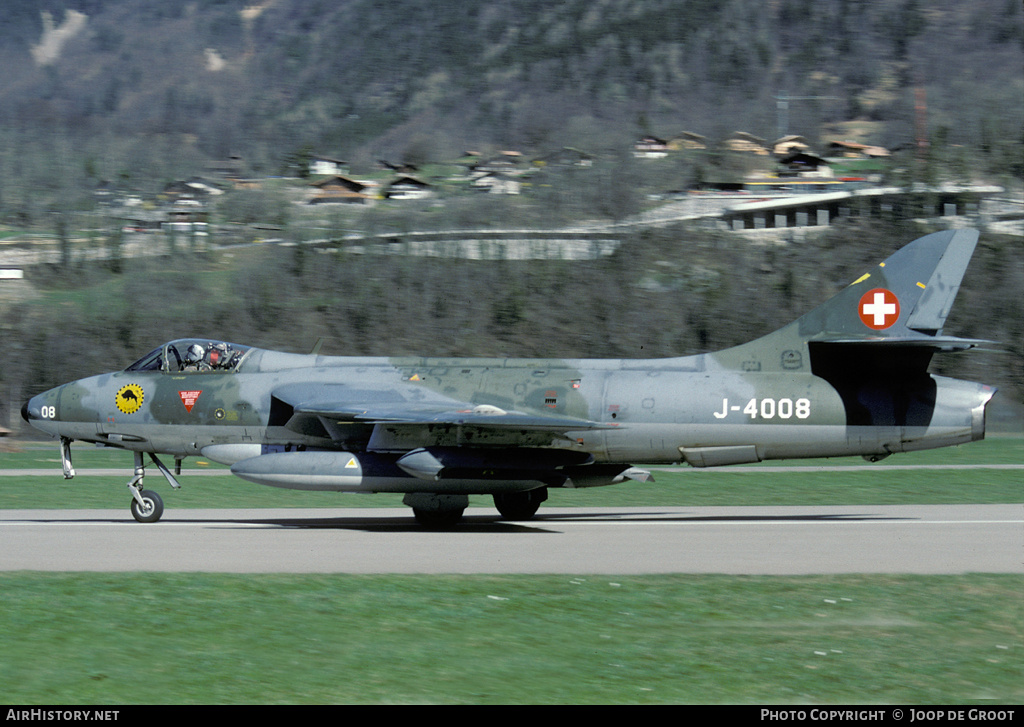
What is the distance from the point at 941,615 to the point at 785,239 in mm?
71991

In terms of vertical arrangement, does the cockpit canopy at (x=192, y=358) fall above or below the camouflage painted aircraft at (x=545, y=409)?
above

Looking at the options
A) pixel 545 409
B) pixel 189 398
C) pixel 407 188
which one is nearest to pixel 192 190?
pixel 407 188

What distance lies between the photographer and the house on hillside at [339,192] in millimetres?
99250

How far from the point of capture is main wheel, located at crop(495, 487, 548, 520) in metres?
19.8

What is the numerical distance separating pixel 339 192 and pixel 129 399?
8469 centimetres

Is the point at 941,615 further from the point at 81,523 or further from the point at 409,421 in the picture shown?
the point at 81,523

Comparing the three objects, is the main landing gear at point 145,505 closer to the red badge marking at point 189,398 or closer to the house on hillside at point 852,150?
the red badge marking at point 189,398

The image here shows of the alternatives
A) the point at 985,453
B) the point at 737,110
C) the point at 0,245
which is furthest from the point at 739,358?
the point at 737,110

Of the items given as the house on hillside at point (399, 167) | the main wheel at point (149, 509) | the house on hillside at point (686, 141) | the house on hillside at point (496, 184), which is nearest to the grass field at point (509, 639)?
the main wheel at point (149, 509)

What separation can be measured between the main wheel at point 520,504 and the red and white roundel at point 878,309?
6.14 meters

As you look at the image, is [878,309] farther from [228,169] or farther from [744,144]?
[228,169]

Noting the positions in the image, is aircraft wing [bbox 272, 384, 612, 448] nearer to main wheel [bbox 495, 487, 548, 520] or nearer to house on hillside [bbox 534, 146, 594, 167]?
main wheel [bbox 495, 487, 548, 520]

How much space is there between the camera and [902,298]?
744 inches

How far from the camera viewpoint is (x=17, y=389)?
55688 mm
